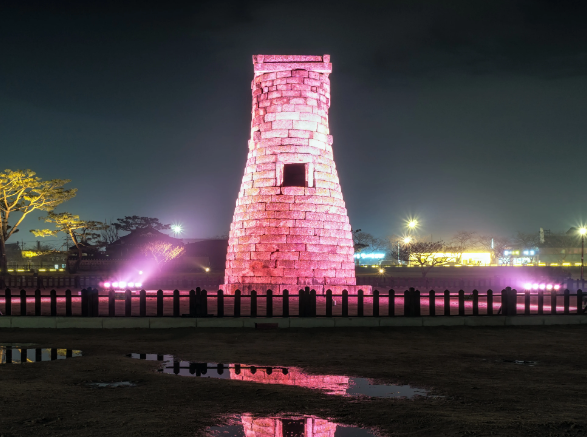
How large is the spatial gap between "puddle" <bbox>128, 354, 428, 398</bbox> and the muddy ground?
26 centimetres

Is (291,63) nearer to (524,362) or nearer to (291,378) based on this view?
(524,362)

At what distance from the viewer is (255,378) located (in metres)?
7.17

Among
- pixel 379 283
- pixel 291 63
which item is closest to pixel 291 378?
pixel 291 63

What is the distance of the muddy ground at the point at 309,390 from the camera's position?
4965 millimetres

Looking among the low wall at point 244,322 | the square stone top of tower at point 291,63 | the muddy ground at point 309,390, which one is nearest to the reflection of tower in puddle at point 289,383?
the muddy ground at point 309,390

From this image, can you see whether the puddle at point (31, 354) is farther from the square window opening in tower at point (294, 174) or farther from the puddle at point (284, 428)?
the square window opening in tower at point (294, 174)

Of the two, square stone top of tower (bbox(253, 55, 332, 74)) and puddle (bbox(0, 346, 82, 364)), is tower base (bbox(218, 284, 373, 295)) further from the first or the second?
puddle (bbox(0, 346, 82, 364))

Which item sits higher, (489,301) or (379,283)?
(489,301)

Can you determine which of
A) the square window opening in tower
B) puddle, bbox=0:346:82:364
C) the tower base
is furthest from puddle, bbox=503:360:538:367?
the square window opening in tower

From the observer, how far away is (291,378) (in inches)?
281

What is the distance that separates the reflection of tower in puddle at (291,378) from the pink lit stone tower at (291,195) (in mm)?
12708

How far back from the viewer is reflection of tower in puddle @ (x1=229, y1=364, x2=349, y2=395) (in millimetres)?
6625

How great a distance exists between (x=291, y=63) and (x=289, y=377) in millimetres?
16145

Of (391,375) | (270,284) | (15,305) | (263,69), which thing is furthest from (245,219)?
(391,375)
